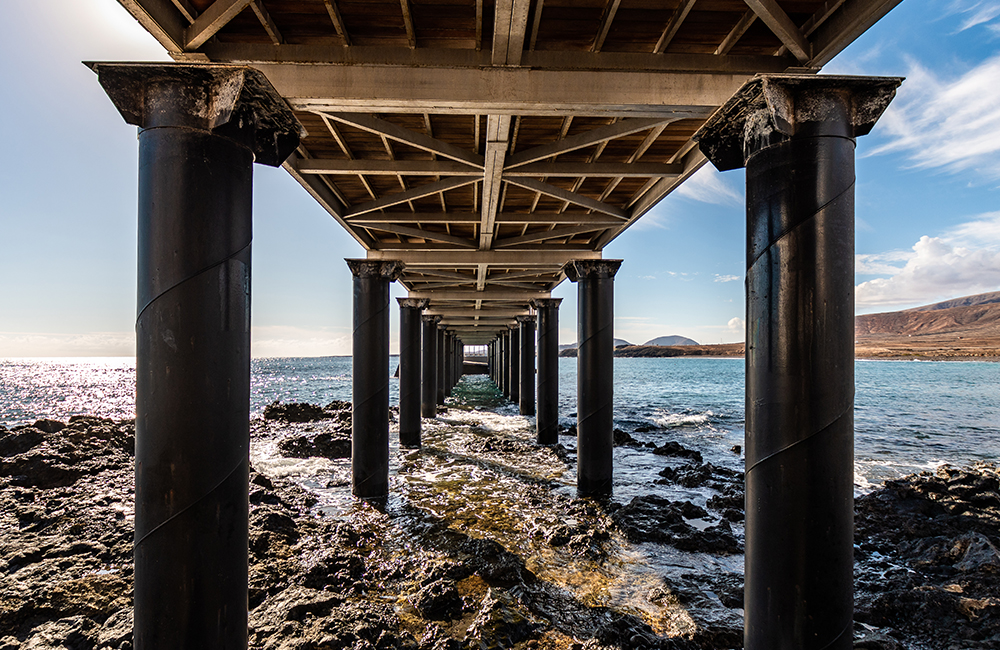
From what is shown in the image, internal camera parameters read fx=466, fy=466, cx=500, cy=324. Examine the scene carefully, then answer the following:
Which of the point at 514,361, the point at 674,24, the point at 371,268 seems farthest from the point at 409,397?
the point at 514,361

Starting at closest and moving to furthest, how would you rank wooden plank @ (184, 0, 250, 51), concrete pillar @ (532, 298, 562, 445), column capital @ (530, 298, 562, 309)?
1. wooden plank @ (184, 0, 250, 51)
2. concrete pillar @ (532, 298, 562, 445)
3. column capital @ (530, 298, 562, 309)

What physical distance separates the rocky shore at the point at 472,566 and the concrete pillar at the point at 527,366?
39.2 ft

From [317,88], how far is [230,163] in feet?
4.74

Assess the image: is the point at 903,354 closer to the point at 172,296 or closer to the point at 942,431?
the point at 942,431

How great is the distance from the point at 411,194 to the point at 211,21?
4.10 meters

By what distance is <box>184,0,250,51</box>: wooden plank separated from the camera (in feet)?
12.0

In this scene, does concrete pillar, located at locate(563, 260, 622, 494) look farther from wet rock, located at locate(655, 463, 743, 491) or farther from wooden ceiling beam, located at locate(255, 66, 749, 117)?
wooden ceiling beam, located at locate(255, 66, 749, 117)

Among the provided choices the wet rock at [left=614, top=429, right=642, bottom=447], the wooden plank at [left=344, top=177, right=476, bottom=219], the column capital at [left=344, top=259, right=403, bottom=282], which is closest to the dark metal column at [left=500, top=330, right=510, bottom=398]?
the wet rock at [left=614, top=429, right=642, bottom=447]

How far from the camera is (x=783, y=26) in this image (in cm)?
389

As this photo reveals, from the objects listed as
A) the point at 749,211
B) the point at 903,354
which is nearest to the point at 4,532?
the point at 749,211

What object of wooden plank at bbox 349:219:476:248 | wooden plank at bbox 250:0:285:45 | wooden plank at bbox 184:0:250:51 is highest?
wooden plank at bbox 250:0:285:45

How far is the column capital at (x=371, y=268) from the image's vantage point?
1037cm

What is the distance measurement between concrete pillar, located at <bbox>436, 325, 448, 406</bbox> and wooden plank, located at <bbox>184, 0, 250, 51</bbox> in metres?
24.4

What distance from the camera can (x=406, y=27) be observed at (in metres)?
4.12
